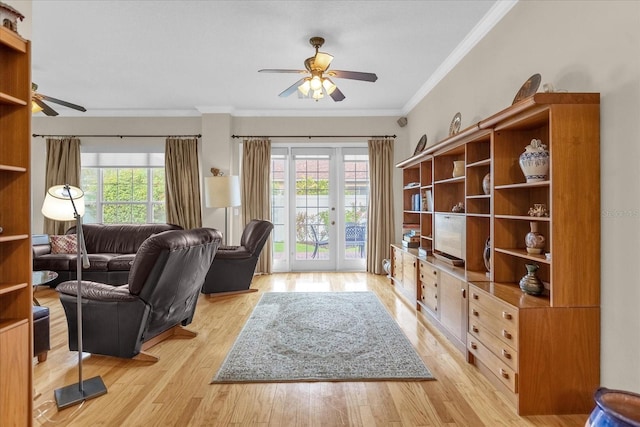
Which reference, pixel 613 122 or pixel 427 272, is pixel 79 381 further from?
pixel 613 122

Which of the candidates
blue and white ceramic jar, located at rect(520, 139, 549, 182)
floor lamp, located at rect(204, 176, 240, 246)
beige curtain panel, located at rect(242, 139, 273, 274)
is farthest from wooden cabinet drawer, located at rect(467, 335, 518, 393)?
beige curtain panel, located at rect(242, 139, 273, 274)

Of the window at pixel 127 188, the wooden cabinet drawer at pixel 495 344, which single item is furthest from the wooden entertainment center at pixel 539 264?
the window at pixel 127 188

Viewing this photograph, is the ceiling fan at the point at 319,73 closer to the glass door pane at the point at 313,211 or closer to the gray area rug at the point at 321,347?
the gray area rug at the point at 321,347

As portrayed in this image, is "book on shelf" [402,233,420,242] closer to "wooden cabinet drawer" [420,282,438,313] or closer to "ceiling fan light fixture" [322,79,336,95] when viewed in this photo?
"wooden cabinet drawer" [420,282,438,313]

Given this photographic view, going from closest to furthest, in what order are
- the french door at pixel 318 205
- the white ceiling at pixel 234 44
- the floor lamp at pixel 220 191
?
1. the white ceiling at pixel 234 44
2. the floor lamp at pixel 220 191
3. the french door at pixel 318 205

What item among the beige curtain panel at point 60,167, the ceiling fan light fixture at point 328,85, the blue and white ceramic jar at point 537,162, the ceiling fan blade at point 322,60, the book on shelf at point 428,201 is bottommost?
the book on shelf at point 428,201

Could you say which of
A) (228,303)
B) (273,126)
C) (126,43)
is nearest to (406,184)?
(273,126)

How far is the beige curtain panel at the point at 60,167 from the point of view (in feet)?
19.3

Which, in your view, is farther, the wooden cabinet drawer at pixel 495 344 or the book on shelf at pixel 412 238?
the book on shelf at pixel 412 238

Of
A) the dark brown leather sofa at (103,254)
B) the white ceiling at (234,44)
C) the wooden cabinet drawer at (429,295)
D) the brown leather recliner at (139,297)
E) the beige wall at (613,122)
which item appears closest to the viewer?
the beige wall at (613,122)

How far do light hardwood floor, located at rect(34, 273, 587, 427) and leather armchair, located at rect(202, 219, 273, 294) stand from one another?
4.99 feet

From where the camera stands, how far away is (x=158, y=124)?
6141 millimetres

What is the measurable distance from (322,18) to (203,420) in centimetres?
318

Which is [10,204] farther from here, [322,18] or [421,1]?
[421,1]
